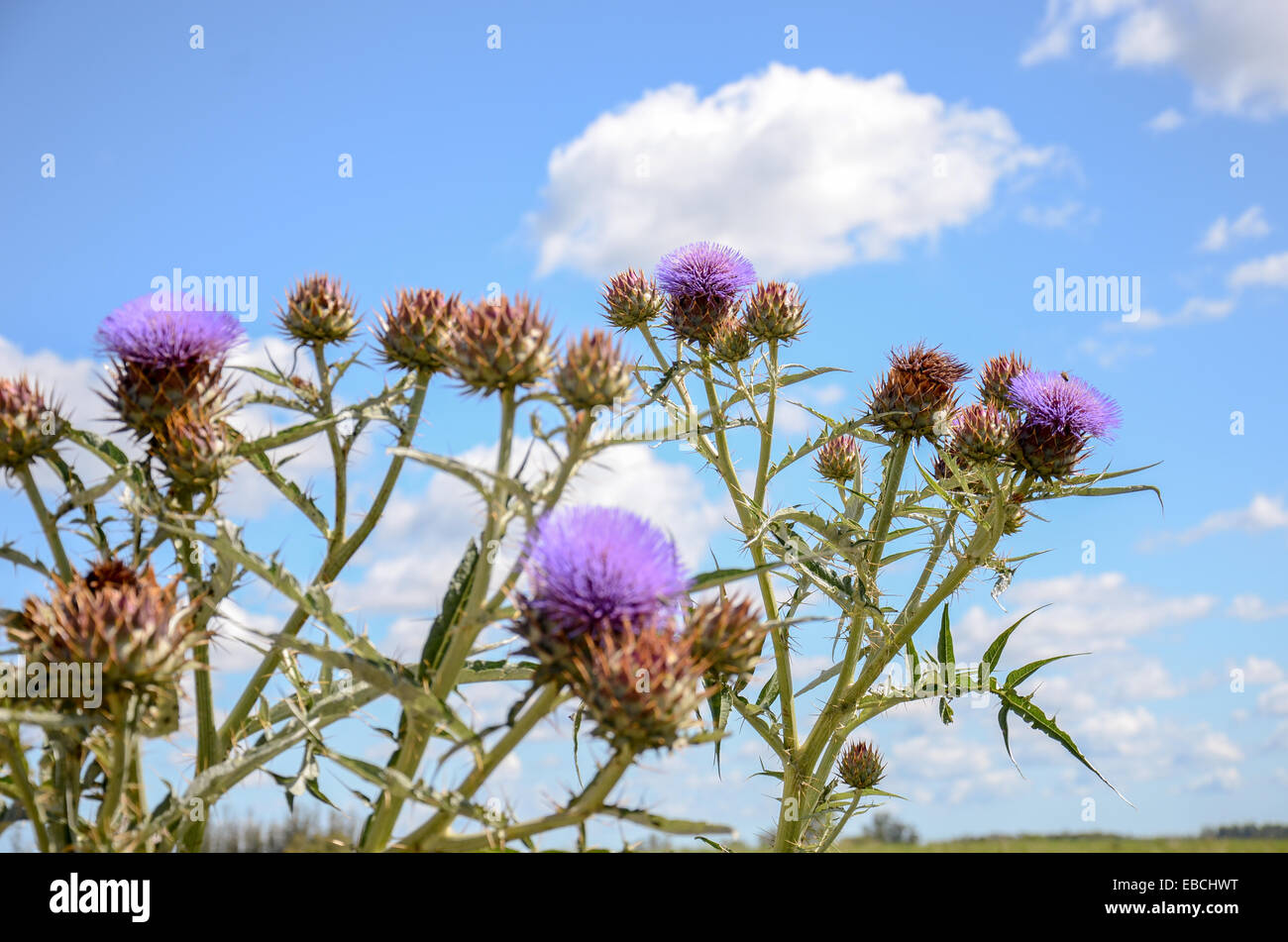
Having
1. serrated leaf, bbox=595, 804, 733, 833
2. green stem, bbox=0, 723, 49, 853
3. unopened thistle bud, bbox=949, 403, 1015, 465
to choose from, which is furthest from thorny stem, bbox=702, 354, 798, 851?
green stem, bbox=0, 723, 49, 853

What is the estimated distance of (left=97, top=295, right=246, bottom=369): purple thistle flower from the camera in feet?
10.6

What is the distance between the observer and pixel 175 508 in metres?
3.00

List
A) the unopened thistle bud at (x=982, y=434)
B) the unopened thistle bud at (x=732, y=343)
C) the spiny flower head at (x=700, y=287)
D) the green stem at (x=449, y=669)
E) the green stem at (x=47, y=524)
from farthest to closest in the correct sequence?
1. the spiny flower head at (x=700, y=287)
2. the unopened thistle bud at (x=732, y=343)
3. the unopened thistle bud at (x=982, y=434)
4. the green stem at (x=47, y=524)
5. the green stem at (x=449, y=669)

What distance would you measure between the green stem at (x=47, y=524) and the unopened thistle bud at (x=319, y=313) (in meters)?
0.96

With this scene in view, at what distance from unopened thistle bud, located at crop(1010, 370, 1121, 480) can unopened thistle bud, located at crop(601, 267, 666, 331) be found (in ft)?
6.78

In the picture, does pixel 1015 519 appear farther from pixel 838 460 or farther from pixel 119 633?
pixel 119 633

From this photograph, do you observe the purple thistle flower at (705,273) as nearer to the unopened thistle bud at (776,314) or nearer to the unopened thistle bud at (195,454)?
the unopened thistle bud at (776,314)

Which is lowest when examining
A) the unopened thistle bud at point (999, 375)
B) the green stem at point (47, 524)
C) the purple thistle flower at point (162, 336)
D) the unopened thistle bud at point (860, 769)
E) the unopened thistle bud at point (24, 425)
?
the unopened thistle bud at point (860, 769)

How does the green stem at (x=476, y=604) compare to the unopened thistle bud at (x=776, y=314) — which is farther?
the unopened thistle bud at (x=776, y=314)

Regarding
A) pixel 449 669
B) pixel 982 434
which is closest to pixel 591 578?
pixel 449 669

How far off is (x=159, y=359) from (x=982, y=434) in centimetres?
348

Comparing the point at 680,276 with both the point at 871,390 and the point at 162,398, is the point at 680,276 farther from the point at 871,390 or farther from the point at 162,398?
the point at 162,398

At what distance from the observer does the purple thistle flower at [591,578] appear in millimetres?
2502

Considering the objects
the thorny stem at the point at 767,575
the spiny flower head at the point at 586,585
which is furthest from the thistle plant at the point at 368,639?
the thorny stem at the point at 767,575
